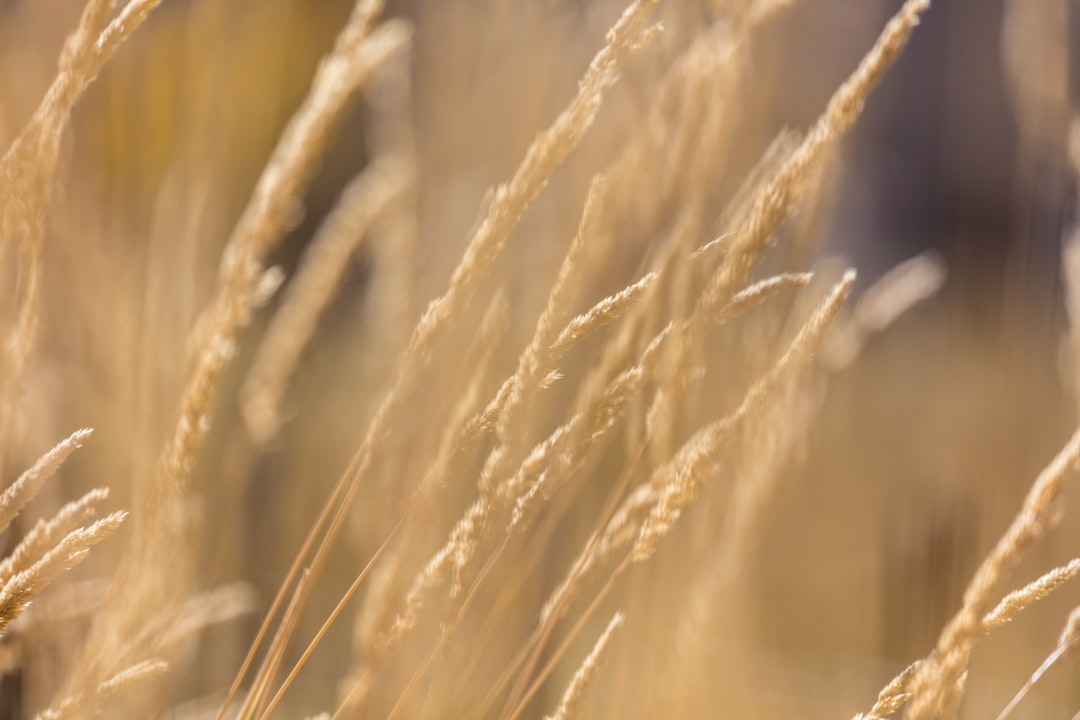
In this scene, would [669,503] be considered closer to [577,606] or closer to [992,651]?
[992,651]

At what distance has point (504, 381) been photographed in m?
0.53

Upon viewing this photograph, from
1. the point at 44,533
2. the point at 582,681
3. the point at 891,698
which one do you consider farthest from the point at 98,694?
the point at 891,698

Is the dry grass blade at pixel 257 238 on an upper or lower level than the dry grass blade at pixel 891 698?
upper

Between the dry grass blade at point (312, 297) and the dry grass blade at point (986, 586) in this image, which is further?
the dry grass blade at point (312, 297)

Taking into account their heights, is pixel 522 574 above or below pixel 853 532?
above

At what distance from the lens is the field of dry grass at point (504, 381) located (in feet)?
1.36

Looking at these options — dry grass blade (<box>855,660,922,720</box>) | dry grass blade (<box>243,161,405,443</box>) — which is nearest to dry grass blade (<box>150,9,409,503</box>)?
dry grass blade (<box>243,161,405,443</box>)

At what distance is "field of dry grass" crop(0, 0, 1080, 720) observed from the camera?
0.41 metres

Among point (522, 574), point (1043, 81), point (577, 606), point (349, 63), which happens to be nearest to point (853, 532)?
point (577, 606)

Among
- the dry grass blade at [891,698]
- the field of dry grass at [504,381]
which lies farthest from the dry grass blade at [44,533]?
the dry grass blade at [891,698]

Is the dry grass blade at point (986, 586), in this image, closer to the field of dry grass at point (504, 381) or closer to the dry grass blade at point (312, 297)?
the field of dry grass at point (504, 381)

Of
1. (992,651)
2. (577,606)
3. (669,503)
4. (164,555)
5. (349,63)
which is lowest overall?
(992,651)

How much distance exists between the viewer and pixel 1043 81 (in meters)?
0.77

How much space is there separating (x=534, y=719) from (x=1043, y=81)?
685 mm
